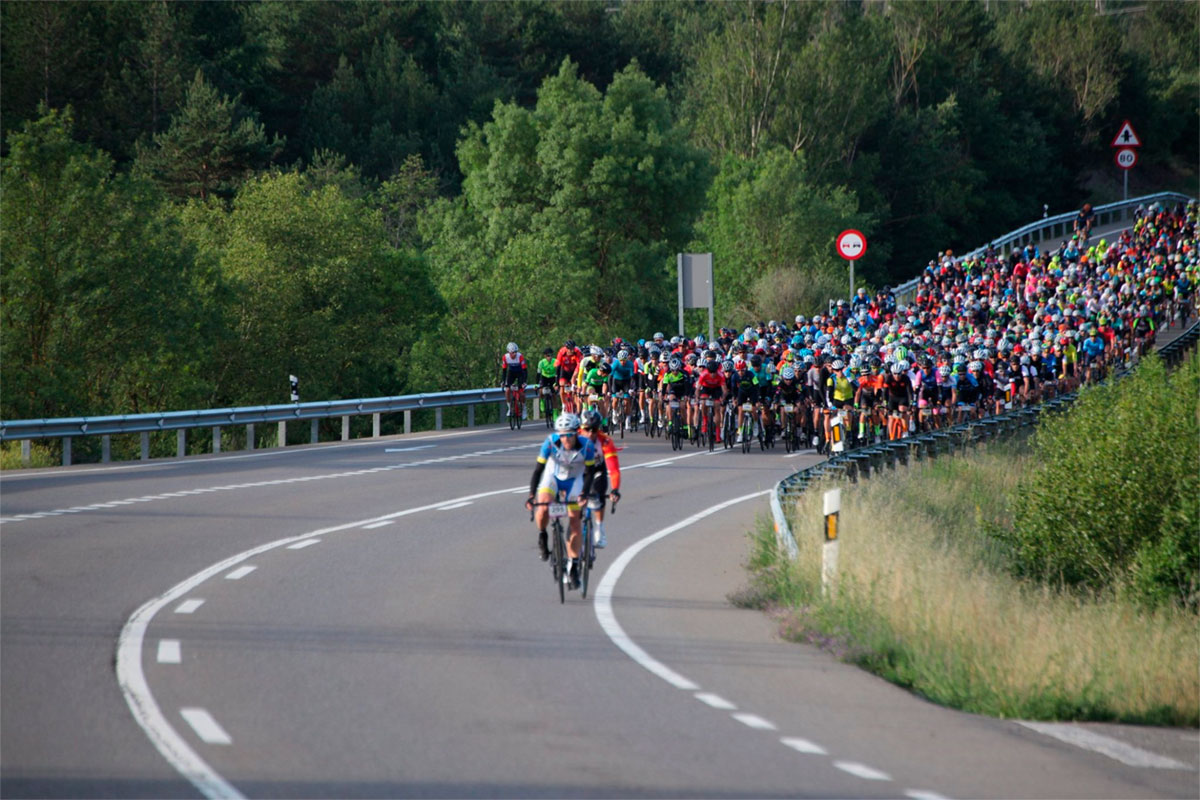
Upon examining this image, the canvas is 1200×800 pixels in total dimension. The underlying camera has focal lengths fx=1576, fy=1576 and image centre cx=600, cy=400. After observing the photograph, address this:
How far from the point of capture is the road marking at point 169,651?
10984mm

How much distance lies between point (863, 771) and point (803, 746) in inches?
22.6

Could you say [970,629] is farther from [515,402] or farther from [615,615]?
[515,402]

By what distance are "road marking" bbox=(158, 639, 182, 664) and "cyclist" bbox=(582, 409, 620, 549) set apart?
4.09 metres

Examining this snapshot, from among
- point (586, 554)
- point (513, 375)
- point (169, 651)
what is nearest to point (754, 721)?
point (169, 651)

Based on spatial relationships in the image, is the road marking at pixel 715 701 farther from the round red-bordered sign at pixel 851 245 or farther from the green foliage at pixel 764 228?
the green foliage at pixel 764 228

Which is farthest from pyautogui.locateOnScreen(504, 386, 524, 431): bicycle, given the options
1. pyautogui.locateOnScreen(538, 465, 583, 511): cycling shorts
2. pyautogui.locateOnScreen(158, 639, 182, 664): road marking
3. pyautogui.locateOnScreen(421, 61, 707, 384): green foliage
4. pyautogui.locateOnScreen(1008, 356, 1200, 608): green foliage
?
pyautogui.locateOnScreen(421, 61, 707, 384): green foliage

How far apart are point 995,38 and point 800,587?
98.0 m

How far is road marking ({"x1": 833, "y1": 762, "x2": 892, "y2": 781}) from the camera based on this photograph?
27.2 feet

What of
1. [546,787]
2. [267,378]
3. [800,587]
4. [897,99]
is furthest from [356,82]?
[546,787]

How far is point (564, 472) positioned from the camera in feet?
47.1

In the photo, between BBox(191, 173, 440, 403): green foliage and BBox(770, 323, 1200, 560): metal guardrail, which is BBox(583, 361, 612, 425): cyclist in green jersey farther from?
BBox(191, 173, 440, 403): green foliage

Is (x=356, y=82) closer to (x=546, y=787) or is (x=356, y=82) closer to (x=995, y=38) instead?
(x=995, y=38)

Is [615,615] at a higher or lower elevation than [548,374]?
lower

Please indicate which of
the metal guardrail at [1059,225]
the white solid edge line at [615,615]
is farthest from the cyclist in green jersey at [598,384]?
the metal guardrail at [1059,225]
